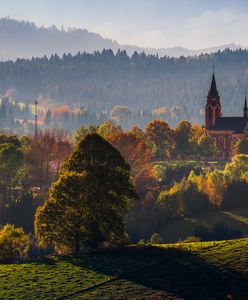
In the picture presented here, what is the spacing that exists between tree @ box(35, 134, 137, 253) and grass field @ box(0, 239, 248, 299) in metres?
2.38

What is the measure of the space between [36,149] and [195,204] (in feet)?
114

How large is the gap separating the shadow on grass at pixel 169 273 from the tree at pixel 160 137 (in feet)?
326

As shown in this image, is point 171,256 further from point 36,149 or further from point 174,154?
point 174,154

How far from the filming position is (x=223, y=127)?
627 ft

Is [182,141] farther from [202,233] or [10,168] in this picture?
[202,233]

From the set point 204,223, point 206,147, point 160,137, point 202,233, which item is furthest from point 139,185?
point 206,147

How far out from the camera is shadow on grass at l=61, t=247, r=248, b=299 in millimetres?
53906

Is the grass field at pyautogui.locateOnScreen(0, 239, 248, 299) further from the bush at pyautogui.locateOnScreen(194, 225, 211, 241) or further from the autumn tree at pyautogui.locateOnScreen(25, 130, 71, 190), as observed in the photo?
the autumn tree at pyautogui.locateOnScreen(25, 130, 71, 190)

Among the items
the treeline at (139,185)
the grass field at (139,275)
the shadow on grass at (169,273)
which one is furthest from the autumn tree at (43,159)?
the shadow on grass at (169,273)

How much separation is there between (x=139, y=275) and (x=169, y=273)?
283cm

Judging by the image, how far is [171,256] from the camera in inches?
2490

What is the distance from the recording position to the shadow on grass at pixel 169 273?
5391 centimetres

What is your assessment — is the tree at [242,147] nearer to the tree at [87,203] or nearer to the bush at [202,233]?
the bush at [202,233]

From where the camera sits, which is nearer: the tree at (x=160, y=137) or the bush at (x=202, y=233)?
the bush at (x=202, y=233)
